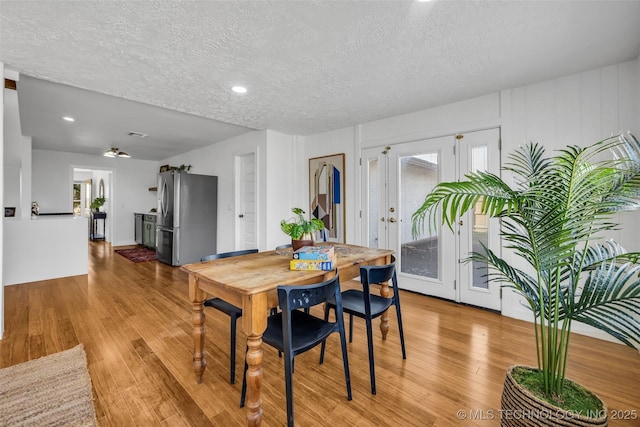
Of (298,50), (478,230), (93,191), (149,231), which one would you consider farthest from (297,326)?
(93,191)

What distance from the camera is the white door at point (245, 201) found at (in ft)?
16.9

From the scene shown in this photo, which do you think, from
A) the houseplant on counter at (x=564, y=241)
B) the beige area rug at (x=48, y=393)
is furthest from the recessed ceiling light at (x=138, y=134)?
the houseplant on counter at (x=564, y=241)

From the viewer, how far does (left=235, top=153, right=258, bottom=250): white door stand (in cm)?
514

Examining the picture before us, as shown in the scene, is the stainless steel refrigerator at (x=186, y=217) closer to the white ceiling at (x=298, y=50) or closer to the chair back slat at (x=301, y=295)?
the white ceiling at (x=298, y=50)

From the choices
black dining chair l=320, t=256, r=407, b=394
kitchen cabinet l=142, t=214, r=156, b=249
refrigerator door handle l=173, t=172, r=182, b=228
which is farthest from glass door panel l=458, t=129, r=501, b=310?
kitchen cabinet l=142, t=214, r=156, b=249


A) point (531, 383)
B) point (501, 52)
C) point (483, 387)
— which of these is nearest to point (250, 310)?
point (531, 383)

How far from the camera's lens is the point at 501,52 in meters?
2.27

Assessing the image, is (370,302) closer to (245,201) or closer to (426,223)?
(426,223)

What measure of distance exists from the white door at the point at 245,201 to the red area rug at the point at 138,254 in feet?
6.95

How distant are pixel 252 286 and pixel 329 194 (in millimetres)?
3257

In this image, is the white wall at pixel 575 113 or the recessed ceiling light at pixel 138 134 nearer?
the white wall at pixel 575 113

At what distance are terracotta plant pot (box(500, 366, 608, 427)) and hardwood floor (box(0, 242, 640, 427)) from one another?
1.27 feet

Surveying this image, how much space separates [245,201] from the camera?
5.26m

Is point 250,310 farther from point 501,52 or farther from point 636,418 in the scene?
point 501,52
